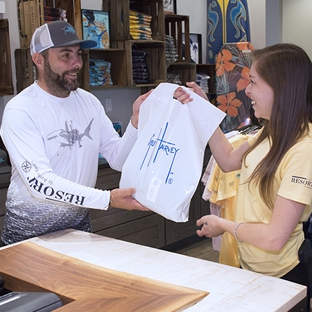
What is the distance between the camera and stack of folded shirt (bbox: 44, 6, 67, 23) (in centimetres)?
363

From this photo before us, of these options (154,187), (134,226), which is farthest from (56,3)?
(154,187)

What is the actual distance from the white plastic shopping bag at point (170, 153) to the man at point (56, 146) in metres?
0.09

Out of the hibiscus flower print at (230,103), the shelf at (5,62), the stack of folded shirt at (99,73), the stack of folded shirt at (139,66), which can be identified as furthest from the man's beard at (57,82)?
the hibiscus flower print at (230,103)

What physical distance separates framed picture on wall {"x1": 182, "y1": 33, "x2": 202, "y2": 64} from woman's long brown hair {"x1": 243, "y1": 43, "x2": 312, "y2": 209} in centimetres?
380

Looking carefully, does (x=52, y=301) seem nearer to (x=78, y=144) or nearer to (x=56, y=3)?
(x=78, y=144)

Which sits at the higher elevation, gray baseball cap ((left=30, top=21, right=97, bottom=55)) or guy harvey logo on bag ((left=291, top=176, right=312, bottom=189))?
gray baseball cap ((left=30, top=21, right=97, bottom=55))

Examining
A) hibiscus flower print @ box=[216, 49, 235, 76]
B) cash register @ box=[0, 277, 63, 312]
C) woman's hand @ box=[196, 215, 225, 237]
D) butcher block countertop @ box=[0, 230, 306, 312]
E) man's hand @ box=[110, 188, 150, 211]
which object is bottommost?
butcher block countertop @ box=[0, 230, 306, 312]

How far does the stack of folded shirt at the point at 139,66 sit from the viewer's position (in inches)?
175

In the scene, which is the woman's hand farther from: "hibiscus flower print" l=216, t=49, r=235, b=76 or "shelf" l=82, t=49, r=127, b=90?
"hibiscus flower print" l=216, t=49, r=235, b=76

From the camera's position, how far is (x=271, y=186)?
1.61 m

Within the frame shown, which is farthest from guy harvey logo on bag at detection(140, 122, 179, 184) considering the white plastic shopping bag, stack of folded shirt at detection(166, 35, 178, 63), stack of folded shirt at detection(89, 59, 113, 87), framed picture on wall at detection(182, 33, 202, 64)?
framed picture on wall at detection(182, 33, 202, 64)

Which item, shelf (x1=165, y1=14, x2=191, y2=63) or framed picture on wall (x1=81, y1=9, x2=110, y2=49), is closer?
framed picture on wall (x1=81, y1=9, x2=110, y2=49)

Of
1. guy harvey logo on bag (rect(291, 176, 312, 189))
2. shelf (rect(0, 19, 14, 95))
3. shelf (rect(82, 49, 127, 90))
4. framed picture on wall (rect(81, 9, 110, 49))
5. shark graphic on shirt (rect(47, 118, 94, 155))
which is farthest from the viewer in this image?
shelf (rect(82, 49, 127, 90))

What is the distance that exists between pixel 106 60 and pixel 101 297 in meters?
3.30
